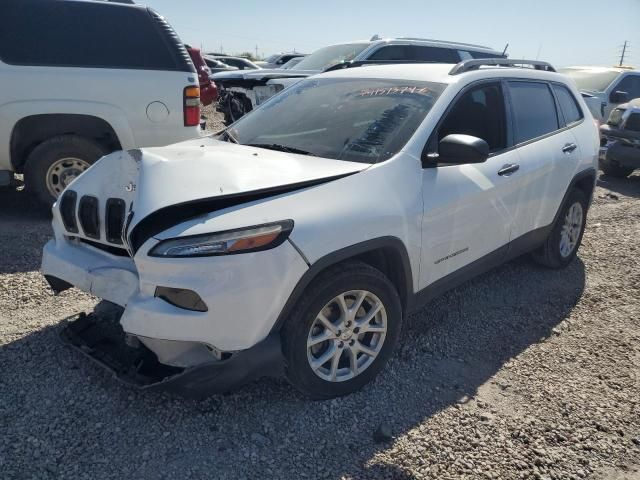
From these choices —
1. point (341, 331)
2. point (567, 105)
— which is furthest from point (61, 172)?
point (567, 105)

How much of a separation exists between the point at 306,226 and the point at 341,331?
25.6 inches

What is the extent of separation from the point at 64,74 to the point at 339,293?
407cm

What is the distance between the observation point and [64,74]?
5.30 metres

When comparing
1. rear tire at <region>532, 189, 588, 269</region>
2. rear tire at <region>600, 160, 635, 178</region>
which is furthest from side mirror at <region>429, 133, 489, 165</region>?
rear tire at <region>600, 160, 635, 178</region>

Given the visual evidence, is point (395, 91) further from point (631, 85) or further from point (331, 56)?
point (631, 85)

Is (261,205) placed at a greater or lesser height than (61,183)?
greater

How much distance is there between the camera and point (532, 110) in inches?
169

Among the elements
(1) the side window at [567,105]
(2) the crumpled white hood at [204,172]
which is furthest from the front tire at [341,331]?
(1) the side window at [567,105]

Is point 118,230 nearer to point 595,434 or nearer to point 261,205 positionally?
point 261,205

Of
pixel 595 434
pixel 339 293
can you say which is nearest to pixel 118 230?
pixel 339 293

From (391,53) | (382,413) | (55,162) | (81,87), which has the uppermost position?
(391,53)

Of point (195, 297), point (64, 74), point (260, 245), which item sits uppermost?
point (64, 74)

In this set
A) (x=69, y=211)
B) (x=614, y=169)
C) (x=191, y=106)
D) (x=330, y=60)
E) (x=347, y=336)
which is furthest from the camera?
(x=330, y=60)

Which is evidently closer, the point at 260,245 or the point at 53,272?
the point at 260,245
